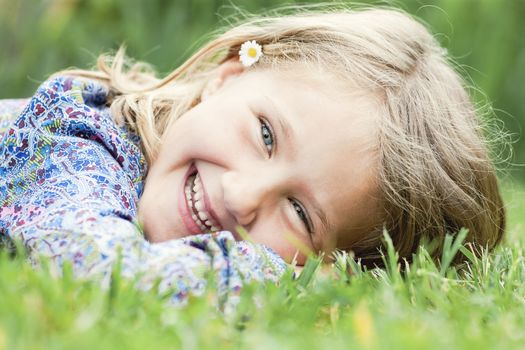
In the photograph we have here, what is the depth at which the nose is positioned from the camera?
5.71 feet

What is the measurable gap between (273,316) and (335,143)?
698 mm

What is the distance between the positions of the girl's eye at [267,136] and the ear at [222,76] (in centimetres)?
33

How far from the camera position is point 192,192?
1.87 m

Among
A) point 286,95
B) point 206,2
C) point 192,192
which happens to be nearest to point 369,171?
point 286,95

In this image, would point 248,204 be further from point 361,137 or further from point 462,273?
point 462,273

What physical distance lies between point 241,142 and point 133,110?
465 millimetres

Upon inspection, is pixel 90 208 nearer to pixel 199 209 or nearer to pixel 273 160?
pixel 199 209

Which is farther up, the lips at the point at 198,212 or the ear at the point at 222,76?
the ear at the point at 222,76

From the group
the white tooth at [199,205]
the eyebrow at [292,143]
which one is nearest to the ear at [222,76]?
the eyebrow at [292,143]

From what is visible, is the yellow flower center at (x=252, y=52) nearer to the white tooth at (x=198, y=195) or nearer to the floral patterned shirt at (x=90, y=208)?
the floral patterned shirt at (x=90, y=208)

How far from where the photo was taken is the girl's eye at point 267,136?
186 centimetres

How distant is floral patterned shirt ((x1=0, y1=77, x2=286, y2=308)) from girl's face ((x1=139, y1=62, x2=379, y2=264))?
0.34 ft

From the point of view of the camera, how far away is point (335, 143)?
1.84m

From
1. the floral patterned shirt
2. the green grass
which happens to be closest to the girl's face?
the floral patterned shirt
